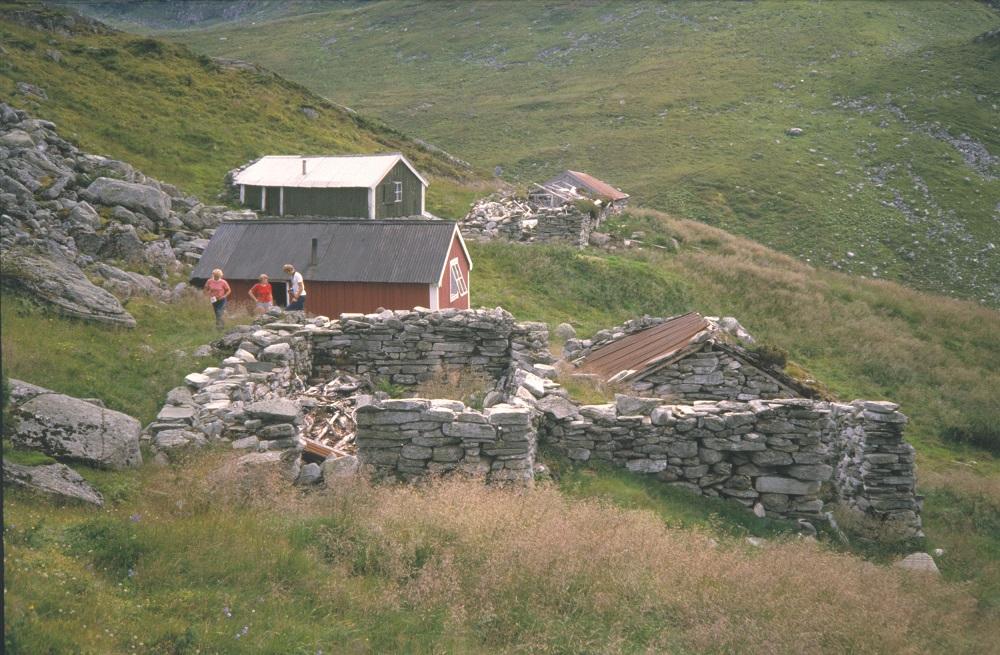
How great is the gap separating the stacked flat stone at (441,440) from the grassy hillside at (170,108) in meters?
27.3

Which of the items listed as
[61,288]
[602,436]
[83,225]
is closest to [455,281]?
[83,225]

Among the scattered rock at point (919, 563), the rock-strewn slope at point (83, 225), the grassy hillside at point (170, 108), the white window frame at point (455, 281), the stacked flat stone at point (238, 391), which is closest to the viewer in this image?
the stacked flat stone at point (238, 391)

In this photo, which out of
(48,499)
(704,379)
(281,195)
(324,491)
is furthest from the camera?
(281,195)

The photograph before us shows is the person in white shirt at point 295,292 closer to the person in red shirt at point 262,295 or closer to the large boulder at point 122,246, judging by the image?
the person in red shirt at point 262,295

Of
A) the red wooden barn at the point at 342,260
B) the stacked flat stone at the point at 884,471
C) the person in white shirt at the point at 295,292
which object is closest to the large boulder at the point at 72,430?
the person in white shirt at the point at 295,292

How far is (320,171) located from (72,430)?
32253mm

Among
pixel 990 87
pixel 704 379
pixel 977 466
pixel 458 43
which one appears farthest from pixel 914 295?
pixel 458 43

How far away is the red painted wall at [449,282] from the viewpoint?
23.1 metres

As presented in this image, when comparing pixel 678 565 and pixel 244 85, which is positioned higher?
pixel 244 85

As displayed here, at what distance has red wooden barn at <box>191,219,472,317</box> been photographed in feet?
71.8

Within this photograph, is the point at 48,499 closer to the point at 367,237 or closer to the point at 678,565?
the point at 678,565

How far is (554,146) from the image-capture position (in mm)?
77750

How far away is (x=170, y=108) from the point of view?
44156 millimetres

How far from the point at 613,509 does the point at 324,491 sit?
3407 millimetres
